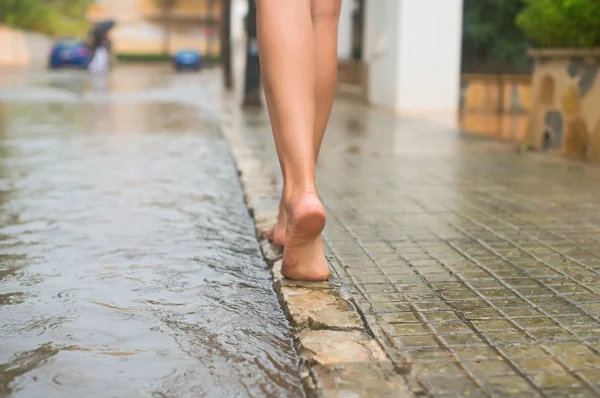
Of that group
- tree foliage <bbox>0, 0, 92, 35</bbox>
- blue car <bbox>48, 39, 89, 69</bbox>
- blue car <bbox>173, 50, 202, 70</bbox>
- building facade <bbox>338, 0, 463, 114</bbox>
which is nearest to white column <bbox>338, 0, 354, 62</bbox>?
building facade <bbox>338, 0, 463, 114</bbox>

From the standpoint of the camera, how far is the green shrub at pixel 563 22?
19.5 ft

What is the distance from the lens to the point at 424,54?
11977 mm

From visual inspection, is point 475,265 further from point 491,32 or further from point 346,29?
point 346,29

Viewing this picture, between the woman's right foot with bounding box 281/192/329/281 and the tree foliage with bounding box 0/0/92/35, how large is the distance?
154 feet

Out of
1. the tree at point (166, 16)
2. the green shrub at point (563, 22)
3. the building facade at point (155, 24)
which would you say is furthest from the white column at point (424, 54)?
the tree at point (166, 16)

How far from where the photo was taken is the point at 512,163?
6.14 meters

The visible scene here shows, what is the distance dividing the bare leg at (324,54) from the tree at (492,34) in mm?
12270

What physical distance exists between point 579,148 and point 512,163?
0.56 meters

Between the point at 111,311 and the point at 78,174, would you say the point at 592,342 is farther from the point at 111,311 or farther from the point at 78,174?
the point at 78,174

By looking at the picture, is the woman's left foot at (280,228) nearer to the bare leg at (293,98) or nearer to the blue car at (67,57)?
the bare leg at (293,98)

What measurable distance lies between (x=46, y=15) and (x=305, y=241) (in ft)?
172

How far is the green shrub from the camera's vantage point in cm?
595

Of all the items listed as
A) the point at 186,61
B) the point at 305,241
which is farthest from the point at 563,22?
the point at 186,61

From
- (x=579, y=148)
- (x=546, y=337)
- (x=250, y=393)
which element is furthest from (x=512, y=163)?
(x=250, y=393)
